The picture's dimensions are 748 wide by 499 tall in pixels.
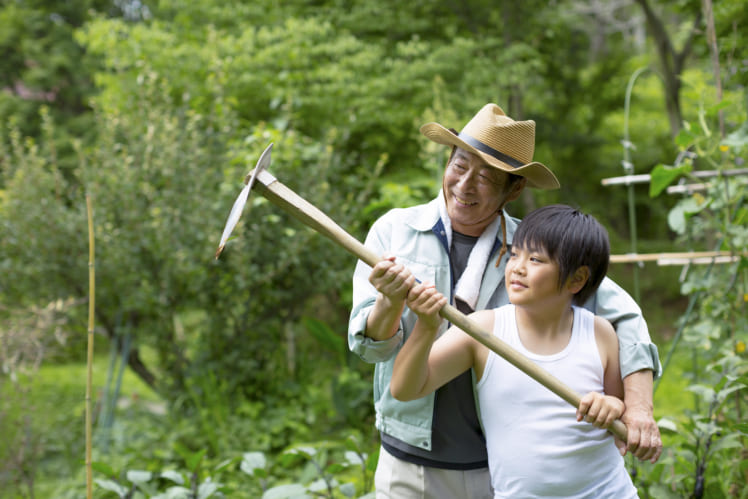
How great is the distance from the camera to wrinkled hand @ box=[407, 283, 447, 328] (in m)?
1.49

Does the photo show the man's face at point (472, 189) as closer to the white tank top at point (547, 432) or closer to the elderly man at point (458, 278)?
the elderly man at point (458, 278)

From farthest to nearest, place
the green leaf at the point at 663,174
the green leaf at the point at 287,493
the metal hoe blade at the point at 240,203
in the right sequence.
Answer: the green leaf at the point at 663,174 → the green leaf at the point at 287,493 → the metal hoe blade at the point at 240,203

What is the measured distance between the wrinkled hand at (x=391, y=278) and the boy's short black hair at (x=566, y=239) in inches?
13.2

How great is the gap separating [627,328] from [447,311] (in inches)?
21.7

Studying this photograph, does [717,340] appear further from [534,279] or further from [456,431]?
[534,279]

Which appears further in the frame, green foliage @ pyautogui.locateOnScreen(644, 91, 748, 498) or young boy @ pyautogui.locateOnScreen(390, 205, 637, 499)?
green foliage @ pyautogui.locateOnScreen(644, 91, 748, 498)

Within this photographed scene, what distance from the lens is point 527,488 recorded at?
1593 millimetres

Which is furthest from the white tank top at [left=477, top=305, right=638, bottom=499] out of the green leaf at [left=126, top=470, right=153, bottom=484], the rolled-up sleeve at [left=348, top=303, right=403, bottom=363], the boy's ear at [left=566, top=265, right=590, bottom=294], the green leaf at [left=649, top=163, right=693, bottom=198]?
the green leaf at [left=126, top=470, right=153, bottom=484]

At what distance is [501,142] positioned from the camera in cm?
181

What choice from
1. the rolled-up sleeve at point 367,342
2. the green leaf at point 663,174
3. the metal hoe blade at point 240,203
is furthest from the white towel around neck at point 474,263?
the green leaf at point 663,174

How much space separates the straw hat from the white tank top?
1.41 ft

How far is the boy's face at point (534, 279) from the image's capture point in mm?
1602

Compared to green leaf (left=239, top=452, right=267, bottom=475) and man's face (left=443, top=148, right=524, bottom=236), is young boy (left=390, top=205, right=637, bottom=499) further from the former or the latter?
green leaf (left=239, top=452, right=267, bottom=475)

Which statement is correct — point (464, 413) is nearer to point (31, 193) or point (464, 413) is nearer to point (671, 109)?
point (31, 193)
